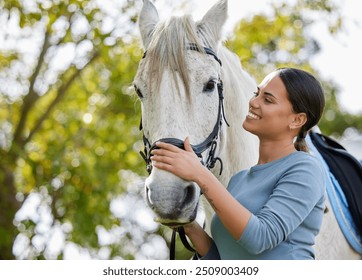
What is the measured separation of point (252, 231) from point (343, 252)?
64.1 inches

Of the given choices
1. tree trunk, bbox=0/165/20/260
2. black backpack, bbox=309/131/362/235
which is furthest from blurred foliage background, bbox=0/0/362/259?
black backpack, bbox=309/131/362/235

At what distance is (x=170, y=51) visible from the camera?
9.04ft

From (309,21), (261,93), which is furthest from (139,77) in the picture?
(309,21)

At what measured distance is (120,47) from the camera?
27.2 ft

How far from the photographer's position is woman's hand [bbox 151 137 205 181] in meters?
2.20

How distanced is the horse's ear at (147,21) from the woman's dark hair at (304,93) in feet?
3.15

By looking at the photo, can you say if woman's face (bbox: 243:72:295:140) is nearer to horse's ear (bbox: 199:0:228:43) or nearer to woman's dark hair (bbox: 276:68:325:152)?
woman's dark hair (bbox: 276:68:325:152)

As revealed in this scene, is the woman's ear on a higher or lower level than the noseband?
higher

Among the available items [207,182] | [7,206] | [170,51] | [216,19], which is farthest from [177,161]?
[7,206]

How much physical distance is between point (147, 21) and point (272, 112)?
1133mm

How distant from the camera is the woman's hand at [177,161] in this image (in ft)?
7.23

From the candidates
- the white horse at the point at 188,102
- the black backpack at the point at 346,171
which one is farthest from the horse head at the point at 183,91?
the black backpack at the point at 346,171

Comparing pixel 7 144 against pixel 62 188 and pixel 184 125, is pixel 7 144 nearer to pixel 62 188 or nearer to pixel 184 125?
pixel 62 188

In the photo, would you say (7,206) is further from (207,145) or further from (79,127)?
(207,145)
